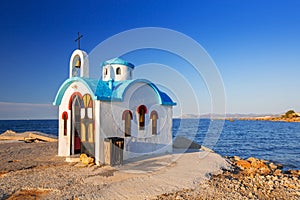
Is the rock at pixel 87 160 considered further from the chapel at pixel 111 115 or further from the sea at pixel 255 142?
the sea at pixel 255 142

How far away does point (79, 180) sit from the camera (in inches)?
338

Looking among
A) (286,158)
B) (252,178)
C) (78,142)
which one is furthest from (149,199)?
(286,158)

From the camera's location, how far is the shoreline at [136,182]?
734 centimetres

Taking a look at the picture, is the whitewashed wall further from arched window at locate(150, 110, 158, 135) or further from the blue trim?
arched window at locate(150, 110, 158, 135)

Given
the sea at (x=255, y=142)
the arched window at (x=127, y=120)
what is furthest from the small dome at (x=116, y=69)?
the sea at (x=255, y=142)

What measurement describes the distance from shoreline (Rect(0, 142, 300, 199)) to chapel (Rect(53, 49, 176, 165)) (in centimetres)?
118

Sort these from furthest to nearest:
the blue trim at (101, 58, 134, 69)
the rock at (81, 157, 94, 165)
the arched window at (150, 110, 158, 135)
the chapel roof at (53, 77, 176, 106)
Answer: the blue trim at (101, 58, 134, 69)
the arched window at (150, 110, 158, 135)
the chapel roof at (53, 77, 176, 106)
the rock at (81, 157, 94, 165)

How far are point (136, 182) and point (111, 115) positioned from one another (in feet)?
14.1

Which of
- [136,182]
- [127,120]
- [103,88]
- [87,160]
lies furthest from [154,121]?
[136,182]

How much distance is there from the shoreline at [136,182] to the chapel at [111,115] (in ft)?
3.86

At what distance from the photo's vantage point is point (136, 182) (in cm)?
835

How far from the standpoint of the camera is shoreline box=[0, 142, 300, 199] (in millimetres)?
7338

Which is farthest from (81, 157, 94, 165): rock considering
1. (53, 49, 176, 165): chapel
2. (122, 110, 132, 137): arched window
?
(122, 110, 132, 137): arched window

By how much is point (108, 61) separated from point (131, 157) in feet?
19.8
